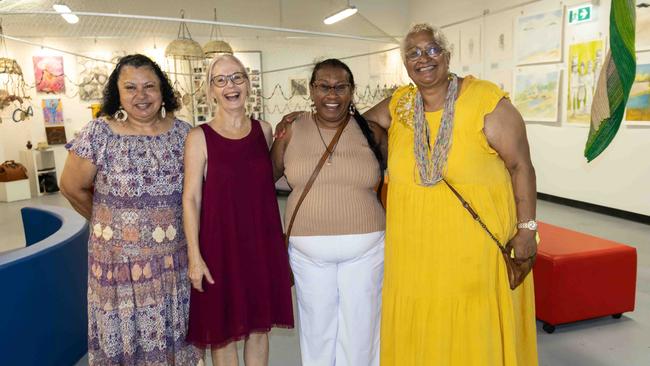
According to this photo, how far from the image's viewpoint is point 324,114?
8.03 feet

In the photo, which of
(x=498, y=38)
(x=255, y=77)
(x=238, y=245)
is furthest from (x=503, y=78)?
(x=238, y=245)

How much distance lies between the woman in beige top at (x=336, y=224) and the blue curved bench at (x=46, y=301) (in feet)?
4.99

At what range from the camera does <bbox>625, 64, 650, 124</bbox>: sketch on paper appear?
647cm

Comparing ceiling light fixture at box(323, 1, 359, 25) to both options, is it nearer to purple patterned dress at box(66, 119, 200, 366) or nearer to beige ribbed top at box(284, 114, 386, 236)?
beige ribbed top at box(284, 114, 386, 236)

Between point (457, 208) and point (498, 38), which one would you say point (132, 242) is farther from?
point (498, 38)

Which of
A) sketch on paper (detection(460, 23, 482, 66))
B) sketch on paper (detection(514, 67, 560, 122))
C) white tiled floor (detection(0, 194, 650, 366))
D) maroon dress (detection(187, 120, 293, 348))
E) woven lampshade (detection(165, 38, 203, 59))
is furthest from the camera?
sketch on paper (detection(460, 23, 482, 66))

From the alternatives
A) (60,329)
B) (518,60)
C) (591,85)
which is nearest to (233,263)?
(60,329)

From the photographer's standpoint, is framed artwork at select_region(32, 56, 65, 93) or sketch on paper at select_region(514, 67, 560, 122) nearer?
sketch on paper at select_region(514, 67, 560, 122)

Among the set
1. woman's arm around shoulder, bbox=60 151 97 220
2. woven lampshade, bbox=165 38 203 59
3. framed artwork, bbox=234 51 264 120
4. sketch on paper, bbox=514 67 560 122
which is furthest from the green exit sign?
Result: woman's arm around shoulder, bbox=60 151 97 220

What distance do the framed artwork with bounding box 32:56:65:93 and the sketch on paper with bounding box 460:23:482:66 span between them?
27.5 feet

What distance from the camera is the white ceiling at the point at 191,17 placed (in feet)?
27.4

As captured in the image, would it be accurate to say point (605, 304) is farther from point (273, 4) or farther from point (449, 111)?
point (273, 4)

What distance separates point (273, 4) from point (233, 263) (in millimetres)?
9756

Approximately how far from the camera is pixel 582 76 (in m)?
7.52
